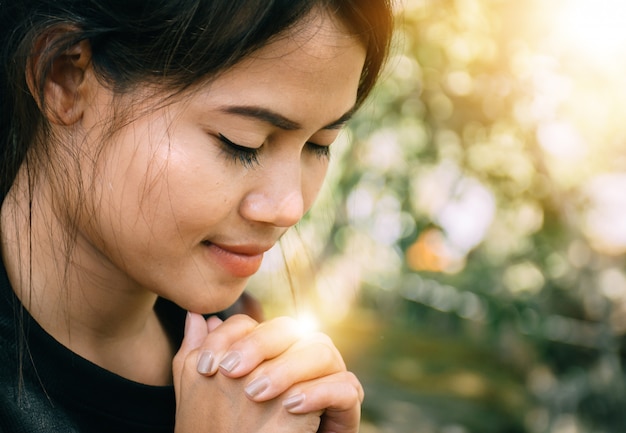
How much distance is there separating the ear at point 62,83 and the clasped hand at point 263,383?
0.55 m

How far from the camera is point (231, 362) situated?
152cm

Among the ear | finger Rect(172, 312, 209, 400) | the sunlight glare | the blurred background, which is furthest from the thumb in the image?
the sunlight glare

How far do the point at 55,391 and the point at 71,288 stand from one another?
22 cm

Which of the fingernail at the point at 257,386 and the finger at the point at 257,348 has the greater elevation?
the finger at the point at 257,348

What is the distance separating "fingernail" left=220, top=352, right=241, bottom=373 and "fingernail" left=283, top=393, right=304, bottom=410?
125mm

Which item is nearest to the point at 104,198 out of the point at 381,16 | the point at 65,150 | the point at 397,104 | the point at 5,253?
the point at 65,150

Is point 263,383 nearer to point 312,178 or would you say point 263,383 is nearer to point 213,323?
point 213,323

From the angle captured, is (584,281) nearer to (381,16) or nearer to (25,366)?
(381,16)

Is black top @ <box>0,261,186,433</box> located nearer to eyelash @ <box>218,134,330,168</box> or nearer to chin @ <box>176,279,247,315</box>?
chin @ <box>176,279,247,315</box>

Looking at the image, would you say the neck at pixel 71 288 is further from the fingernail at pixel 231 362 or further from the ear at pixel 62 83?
the fingernail at pixel 231 362

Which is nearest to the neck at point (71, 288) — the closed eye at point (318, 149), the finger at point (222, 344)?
the finger at point (222, 344)

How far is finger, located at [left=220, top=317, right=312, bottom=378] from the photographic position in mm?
1517

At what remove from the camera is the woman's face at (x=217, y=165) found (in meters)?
1.39

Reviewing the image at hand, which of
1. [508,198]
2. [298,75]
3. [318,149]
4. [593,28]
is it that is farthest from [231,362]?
[508,198]
